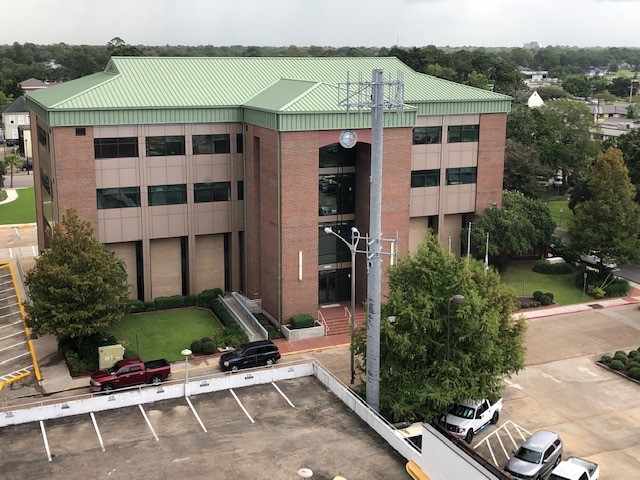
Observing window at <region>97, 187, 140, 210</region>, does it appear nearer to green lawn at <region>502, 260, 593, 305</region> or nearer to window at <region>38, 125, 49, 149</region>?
window at <region>38, 125, 49, 149</region>

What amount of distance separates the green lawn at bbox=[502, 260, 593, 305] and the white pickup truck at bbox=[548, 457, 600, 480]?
24.4 metres

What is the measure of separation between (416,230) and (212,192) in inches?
623

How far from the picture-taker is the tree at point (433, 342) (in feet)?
102

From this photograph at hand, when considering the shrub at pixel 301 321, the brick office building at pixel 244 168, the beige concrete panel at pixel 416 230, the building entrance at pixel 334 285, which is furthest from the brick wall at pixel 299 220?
the beige concrete panel at pixel 416 230

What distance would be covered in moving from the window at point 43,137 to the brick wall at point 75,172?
3783mm

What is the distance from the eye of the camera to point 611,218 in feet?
180

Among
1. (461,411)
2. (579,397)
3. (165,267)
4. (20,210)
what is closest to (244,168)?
(165,267)

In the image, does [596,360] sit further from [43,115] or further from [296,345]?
[43,115]

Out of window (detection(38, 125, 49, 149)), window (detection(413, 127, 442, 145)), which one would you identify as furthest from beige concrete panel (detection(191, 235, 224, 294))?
window (detection(413, 127, 442, 145))

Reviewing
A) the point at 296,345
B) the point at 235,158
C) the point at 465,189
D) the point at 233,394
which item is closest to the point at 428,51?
the point at 465,189

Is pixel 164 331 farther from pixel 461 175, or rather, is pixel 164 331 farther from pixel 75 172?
pixel 461 175

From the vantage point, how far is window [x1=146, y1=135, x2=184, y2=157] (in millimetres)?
48344

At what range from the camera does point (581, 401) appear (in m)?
38.1

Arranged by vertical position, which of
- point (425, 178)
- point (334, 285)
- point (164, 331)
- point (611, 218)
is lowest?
point (164, 331)
